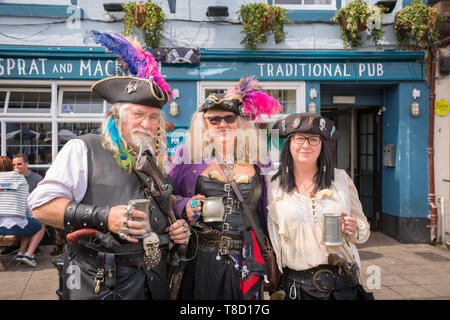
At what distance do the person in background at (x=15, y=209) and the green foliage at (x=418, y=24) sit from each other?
6.82 m

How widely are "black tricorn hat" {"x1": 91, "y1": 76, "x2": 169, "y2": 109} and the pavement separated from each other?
122 inches

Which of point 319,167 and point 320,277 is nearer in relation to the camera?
point 320,277

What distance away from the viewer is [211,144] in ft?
9.07

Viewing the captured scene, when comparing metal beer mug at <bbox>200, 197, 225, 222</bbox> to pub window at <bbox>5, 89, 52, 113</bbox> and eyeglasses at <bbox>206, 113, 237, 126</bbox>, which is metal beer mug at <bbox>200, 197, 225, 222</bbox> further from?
pub window at <bbox>5, 89, 52, 113</bbox>

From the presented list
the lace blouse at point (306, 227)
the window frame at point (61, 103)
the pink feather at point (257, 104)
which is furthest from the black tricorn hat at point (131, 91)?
the window frame at point (61, 103)

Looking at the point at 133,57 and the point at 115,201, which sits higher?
the point at 133,57

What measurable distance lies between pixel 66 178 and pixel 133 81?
700mm

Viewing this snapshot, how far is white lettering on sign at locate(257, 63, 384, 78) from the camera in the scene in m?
6.42

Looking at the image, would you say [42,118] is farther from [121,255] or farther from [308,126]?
[308,126]

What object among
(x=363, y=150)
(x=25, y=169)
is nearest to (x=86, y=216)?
(x=25, y=169)

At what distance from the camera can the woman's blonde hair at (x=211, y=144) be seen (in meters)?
2.77

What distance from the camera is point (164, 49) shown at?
6.16 meters

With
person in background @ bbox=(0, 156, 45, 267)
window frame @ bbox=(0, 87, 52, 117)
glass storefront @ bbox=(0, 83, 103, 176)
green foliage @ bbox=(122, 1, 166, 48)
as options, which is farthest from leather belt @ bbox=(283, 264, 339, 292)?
window frame @ bbox=(0, 87, 52, 117)

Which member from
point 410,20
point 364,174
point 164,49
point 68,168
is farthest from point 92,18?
point 364,174
